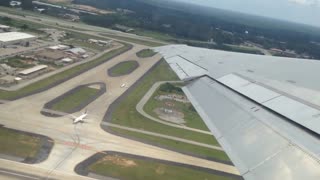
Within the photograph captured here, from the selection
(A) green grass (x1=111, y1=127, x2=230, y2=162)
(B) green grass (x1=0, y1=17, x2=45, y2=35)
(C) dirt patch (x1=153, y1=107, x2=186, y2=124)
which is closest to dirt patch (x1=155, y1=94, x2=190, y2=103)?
(C) dirt patch (x1=153, y1=107, x2=186, y2=124)

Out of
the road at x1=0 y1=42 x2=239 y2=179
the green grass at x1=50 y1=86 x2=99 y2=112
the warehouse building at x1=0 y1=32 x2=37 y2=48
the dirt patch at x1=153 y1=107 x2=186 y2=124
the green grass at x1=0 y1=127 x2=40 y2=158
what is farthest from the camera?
the warehouse building at x1=0 y1=32 x2=37 y2=48

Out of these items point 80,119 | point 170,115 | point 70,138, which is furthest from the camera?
point 170,115

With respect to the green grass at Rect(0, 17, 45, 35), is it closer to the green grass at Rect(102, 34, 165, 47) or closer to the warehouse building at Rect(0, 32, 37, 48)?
the warehouse building at Rect(0, 32, 37, 48)

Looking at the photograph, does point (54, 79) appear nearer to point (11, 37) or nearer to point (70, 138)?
point (70, 138)

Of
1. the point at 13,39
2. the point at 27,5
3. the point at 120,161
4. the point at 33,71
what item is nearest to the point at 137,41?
the point at 13,39

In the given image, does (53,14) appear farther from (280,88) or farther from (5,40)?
(280,88)

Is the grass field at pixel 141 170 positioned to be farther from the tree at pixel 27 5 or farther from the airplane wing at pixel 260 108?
the tree at pixel 27 5
